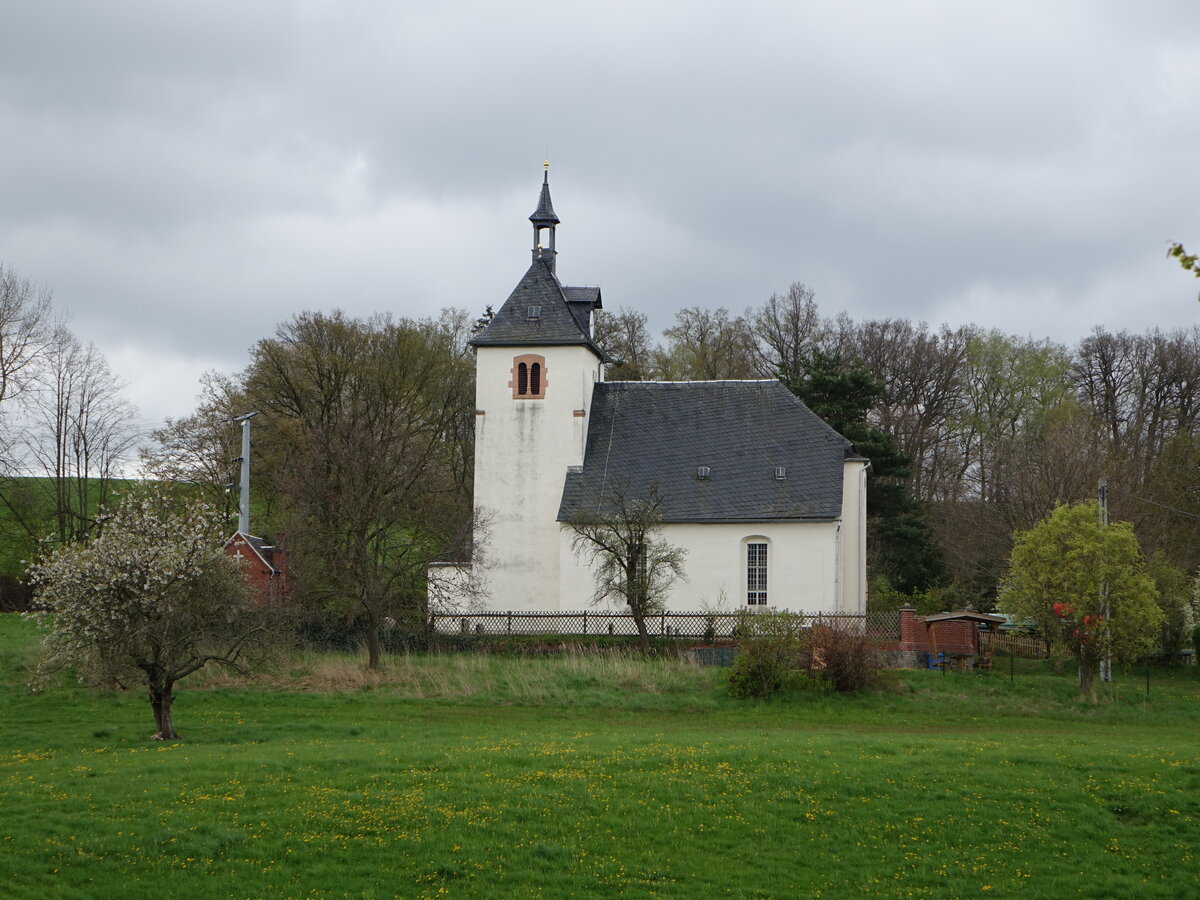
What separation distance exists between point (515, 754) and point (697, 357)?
41911 millimetres

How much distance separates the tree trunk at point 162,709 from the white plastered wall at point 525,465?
17.4m

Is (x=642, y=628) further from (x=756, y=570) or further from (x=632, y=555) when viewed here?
(x=756, y=570)

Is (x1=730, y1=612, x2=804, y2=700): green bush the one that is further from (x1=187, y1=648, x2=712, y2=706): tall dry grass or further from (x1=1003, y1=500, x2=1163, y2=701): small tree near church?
(x1=1003, y1=500, x2=1163, y2=701): small tree near church

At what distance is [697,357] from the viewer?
56.8 meters

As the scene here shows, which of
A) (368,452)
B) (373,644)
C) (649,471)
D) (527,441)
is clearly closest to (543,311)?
(527,441)

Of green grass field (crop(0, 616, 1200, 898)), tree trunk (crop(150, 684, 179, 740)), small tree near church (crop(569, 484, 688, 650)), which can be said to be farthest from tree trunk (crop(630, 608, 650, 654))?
tree trunk (crop(150, 684, 179, 740))

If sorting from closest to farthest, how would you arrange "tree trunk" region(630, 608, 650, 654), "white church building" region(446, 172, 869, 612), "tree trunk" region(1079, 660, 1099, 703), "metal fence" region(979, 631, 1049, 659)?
1. "tree trunk" region(1079, 660, 1099, 703)
2. "tree trunk" region(630, 608, 650, 654)
3. "metal fence" region(979, 631, 1049, 659)
4. "white church building" region(446, 172, 869, 612)

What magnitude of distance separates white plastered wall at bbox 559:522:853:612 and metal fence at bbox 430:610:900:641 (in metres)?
1.51

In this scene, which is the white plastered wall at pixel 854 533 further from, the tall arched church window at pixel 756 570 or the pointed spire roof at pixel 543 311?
the pointed spire roof at pixel 543 311

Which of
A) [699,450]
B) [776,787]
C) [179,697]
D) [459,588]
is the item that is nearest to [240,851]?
[776,787]

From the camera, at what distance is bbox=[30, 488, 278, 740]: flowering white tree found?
1752 centimetres

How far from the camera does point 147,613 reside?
1777 cm

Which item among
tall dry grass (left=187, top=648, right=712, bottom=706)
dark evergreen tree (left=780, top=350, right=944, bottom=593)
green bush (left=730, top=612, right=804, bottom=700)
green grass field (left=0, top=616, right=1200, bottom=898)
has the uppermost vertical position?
dark evergreen tree (left=780, top=350, right=944, bottom=593)

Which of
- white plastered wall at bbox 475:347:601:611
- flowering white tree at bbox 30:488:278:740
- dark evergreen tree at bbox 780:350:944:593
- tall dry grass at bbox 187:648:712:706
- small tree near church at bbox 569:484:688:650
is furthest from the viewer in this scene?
dark evergreen tree at bbox 780:350:944:593
